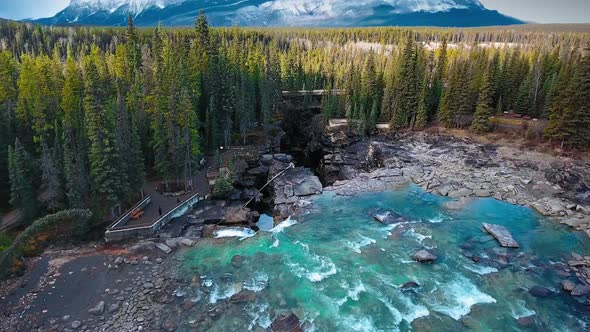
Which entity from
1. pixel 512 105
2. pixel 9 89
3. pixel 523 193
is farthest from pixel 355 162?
pixel 9 89

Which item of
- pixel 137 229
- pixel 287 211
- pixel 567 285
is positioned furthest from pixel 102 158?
pixel 567 285

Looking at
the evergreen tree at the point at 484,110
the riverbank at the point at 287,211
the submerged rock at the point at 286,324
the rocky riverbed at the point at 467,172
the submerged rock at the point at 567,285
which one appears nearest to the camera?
the submerged rock at the point at 286,324

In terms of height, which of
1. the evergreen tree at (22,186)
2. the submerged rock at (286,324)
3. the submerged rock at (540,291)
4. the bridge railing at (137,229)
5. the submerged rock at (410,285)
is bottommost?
the submerged rock at (540,291)

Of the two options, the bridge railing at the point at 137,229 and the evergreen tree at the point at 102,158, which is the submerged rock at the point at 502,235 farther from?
the evergreen tree at the point at 102,158

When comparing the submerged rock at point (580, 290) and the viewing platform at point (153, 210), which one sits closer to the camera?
the submerged rock at point (580, 290)

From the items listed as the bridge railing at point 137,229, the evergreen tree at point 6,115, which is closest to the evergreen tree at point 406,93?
the bridge railing at point 137,229

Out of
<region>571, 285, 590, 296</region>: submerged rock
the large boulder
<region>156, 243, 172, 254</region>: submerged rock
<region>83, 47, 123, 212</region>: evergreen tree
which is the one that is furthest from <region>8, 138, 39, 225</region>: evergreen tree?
<region>571, 285, 590, 296</region>: submerged rock

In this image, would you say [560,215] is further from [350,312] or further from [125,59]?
[125,59]
